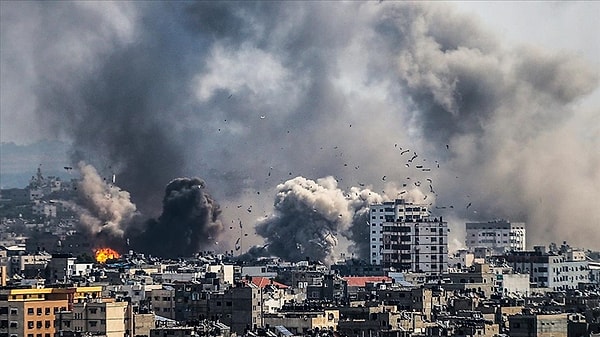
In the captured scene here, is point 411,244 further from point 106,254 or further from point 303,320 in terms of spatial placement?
point 303,320

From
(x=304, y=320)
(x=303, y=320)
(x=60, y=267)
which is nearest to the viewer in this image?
(x=304, y=320)

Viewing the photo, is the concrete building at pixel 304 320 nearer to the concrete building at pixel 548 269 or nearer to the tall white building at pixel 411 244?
the concrete building at pixel 548 269

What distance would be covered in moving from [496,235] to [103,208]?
25955 millimetres

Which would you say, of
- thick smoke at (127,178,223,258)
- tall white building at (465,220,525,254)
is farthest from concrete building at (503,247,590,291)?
thick smoke at (127,178,223,258)

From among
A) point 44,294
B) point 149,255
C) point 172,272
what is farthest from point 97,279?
point 149,255

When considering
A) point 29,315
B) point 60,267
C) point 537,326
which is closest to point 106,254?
point 60,267

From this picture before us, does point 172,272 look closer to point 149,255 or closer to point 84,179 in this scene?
point 149,255

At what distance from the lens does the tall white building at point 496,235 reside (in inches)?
6378

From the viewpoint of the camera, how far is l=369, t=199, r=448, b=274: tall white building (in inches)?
5605

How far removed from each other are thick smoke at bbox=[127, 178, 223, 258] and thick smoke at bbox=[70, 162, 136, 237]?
4.60 ft

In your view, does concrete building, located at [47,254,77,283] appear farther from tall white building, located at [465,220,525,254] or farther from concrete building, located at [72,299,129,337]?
concrete building, located at [72,299,129,337]

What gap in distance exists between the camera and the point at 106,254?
154875mm

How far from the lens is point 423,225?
144 meters

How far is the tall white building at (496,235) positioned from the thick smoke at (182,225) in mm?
17275
